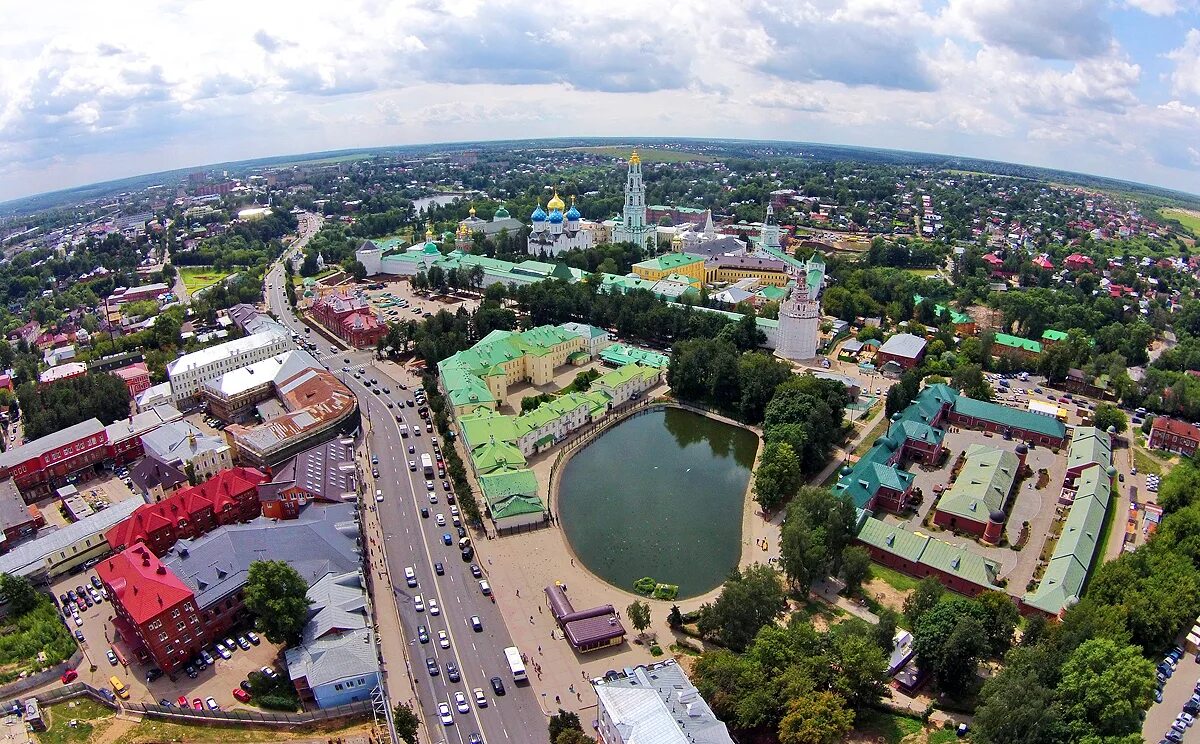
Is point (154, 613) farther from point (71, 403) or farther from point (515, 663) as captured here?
point (71, 403)

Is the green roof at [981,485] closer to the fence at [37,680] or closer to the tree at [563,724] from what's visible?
the tree at [563,724]

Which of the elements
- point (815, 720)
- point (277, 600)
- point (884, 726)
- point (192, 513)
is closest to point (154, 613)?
point (277, 600)

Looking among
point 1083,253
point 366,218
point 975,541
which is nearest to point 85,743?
point 975,541

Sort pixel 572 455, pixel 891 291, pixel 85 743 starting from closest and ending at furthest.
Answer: pixel 85 743
pixel 572 455
pixel 891 291

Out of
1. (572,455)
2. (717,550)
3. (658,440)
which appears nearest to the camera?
(717,550)

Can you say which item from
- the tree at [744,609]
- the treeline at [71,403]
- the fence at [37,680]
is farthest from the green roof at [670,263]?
the fence at [37,680]

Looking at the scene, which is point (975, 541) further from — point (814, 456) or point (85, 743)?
point (85, 743)
